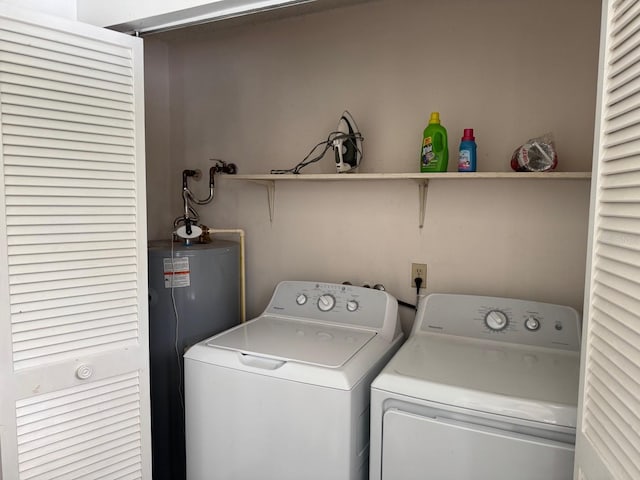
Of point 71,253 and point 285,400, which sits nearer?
point 71,253

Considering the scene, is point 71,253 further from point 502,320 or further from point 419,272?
point 502,320

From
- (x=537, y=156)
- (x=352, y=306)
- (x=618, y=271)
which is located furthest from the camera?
(x=352, y=306)

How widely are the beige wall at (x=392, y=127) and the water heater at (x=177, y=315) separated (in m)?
0.32

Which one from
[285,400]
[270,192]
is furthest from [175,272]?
[285,400]

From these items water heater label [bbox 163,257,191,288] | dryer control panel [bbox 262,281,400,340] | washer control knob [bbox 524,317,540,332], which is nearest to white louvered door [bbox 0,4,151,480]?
water heater label [bbox 163,257,191,288]

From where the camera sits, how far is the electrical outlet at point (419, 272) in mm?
2152

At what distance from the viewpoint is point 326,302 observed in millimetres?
2111

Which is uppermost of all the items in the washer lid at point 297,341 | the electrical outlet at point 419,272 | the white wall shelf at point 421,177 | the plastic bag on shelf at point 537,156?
the plastic bag on shelf at point 537,156

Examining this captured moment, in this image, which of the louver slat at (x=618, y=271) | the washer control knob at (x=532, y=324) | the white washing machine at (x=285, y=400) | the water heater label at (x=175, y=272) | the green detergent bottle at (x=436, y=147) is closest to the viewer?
the louver slat at (x=618, y=271)

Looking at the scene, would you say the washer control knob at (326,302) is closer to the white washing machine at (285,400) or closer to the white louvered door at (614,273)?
the white washing machine at (285,400)

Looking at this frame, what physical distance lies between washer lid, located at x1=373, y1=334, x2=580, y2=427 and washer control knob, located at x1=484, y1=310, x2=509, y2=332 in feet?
0.23

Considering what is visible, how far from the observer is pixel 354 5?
2.22m

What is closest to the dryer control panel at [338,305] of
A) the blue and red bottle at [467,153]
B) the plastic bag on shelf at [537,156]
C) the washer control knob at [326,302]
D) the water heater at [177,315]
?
the washer control knob at [326,302]

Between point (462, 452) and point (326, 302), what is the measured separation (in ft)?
2.96
